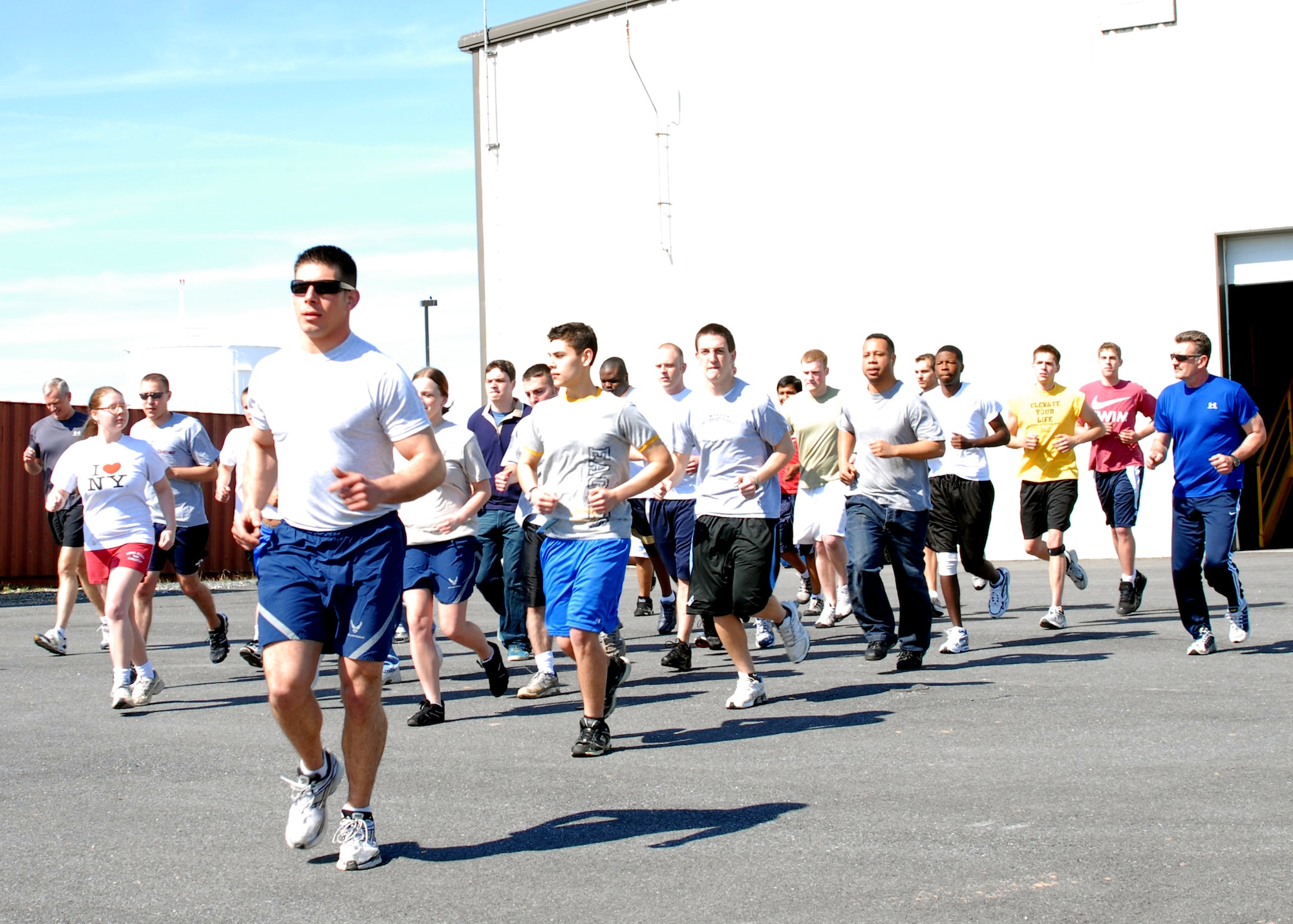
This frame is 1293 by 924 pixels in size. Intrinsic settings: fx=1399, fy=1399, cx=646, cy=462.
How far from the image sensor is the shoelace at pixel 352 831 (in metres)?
4.66

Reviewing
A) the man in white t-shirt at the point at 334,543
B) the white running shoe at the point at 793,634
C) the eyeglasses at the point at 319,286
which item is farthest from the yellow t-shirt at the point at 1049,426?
the eyeglasses at the point at 319,286

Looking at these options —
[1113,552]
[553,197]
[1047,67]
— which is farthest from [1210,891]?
[553,197]

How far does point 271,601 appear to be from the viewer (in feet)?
15.2

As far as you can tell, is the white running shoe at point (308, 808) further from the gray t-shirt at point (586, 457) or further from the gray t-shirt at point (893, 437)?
the gray t-shirt at point (893, 437)

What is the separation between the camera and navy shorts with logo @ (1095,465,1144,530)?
38.6 ft

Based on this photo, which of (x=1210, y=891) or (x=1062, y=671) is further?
(x=1062, y=671)

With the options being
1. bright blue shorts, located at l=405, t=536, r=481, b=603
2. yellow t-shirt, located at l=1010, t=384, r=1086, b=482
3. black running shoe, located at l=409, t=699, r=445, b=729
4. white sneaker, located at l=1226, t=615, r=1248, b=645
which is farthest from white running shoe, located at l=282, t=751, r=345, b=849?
yellow t-shirt, located at l=1010, t=384, r=1086, b=482

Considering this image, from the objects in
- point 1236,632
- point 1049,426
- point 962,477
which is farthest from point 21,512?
point 1236,632

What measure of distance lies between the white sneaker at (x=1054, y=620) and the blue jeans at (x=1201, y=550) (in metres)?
1.62

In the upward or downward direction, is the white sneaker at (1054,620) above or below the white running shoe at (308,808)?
above

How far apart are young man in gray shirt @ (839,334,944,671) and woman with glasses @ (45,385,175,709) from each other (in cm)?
438

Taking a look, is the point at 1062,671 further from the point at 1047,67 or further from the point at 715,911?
the point at 1047,67

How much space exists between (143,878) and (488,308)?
18363 mm

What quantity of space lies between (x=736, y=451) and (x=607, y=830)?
3152 millimetres
